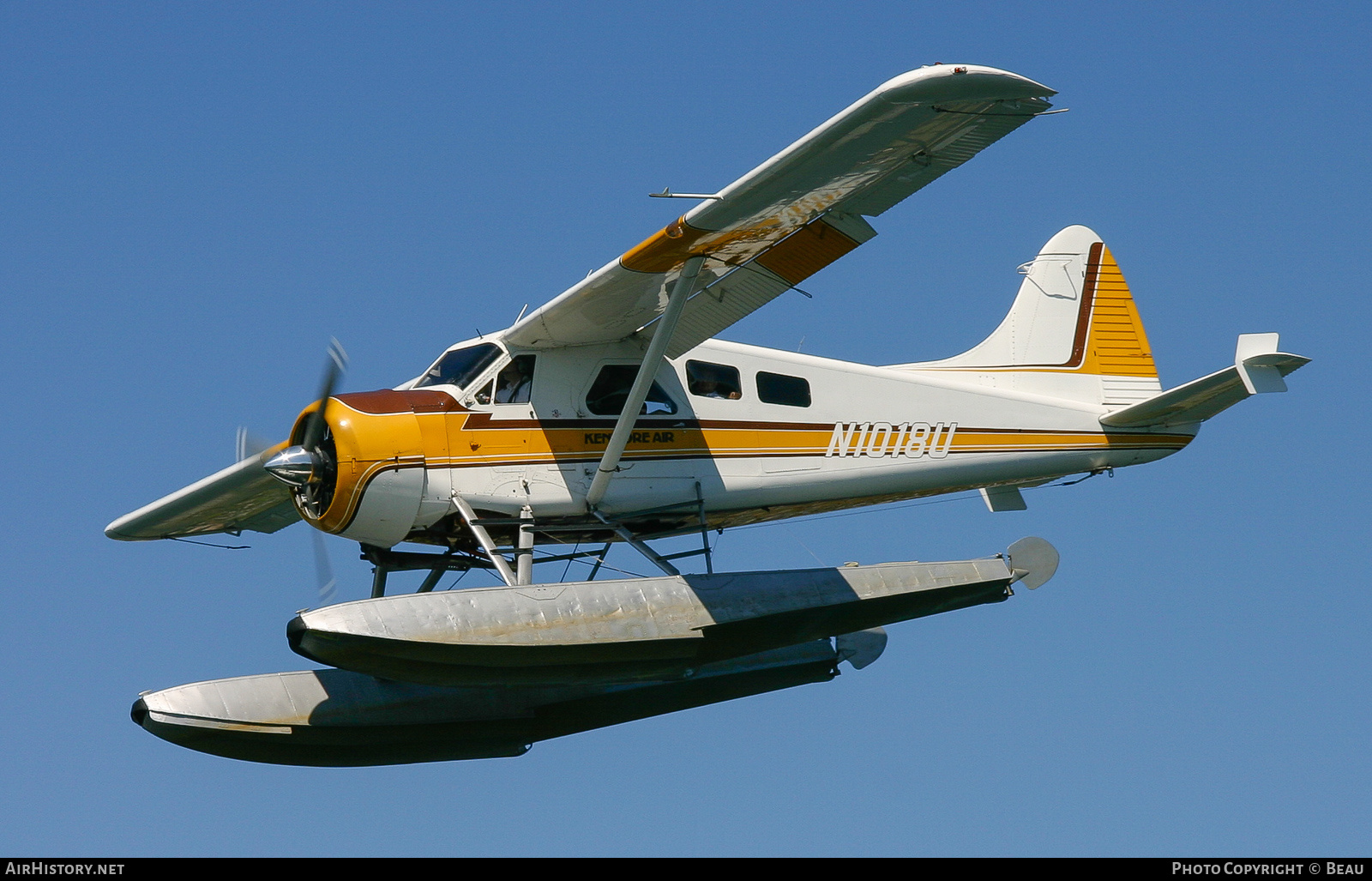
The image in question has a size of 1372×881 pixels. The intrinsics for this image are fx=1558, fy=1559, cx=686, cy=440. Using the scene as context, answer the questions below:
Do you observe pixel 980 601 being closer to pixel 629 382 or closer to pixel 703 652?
pixel 703 652

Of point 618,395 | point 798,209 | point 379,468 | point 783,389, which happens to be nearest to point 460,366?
point 379,468

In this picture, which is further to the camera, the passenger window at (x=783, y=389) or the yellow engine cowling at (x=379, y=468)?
the passenger window at (x=783, y=389)

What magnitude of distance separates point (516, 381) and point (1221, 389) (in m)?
7.00

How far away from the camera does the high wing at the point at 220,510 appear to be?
55.2ft

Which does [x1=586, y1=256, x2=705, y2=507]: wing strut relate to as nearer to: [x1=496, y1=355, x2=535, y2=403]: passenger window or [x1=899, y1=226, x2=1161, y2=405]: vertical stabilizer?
[x1=496, y1=355, x2=535, y2=403]: passenger window

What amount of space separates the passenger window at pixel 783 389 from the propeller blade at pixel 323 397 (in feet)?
13.4

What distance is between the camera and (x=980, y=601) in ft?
50.1

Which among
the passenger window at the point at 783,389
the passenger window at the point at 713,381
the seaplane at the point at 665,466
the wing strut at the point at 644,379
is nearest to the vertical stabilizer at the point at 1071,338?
the seaplane at the point at 665,466

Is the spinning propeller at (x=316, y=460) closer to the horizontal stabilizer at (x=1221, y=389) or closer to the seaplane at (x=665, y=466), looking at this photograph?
the seaplane at (x=665, y=466)

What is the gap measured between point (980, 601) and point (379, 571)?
5.82 m

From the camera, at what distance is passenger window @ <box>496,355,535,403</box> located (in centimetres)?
1433

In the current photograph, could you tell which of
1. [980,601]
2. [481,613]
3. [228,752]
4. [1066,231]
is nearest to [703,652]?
[481,613]

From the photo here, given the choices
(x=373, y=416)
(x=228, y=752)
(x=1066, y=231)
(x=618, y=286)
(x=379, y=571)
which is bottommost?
(x=228, y=752)

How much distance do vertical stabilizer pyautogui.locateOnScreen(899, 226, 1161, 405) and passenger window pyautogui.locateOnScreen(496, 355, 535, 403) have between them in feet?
13.9
